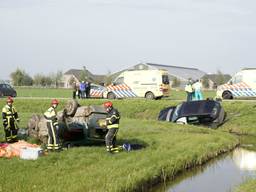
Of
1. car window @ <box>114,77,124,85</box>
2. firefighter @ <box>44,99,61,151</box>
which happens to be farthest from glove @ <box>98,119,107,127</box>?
car window @ <box>114,77,124,85</box>

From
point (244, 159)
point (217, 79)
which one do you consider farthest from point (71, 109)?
point (217, 79)

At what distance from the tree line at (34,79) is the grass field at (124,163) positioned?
89.6 m

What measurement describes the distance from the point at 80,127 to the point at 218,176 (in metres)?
4.73

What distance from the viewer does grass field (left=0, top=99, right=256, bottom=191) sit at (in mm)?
10461

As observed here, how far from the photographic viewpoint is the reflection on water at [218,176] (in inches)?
491

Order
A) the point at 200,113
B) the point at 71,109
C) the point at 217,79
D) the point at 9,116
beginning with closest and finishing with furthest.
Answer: the point at 71,109
the point at 9,116
the point at 200,113
the point at 217,79

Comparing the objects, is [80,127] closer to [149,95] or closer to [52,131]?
[52,131]

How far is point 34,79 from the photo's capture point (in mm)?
118188

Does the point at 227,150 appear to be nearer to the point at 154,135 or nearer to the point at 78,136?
the point at 154,135

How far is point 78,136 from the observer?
52.2 ft

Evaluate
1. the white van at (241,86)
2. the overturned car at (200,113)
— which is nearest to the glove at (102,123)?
the overturned car at (200,113)

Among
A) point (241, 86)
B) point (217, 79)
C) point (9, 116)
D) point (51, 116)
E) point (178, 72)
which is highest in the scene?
point (178, 72)

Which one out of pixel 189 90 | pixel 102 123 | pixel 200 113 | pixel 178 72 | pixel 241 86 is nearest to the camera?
pixel 102 123

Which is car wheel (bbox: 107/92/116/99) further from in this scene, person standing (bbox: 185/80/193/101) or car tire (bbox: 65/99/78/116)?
car tire (bbox: 65/99/78/116)
